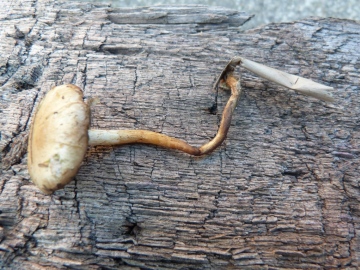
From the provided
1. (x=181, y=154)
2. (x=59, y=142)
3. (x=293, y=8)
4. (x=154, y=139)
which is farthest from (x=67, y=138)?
(x=293, y=8)

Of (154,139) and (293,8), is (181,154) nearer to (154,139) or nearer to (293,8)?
(154,139)

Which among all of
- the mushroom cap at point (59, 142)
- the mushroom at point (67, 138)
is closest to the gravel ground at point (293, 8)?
the mushroom at point (67, 138)

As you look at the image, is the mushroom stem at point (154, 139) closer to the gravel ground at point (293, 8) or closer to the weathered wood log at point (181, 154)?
the weathered wood log at point (181, 154)

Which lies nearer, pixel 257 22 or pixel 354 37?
pixel 354 37

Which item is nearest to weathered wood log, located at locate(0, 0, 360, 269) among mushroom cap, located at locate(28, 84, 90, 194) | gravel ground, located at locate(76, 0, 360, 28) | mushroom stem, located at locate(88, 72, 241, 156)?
mushroom stem, located at locate(88, 72, 241, 156)

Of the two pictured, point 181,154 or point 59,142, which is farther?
point 181,154

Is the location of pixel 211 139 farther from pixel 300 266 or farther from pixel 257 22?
pixel 257 22

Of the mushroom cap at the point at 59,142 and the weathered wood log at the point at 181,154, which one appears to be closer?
the mushroom cap at the point at 59,142

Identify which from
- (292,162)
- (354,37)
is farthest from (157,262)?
(354,37)
